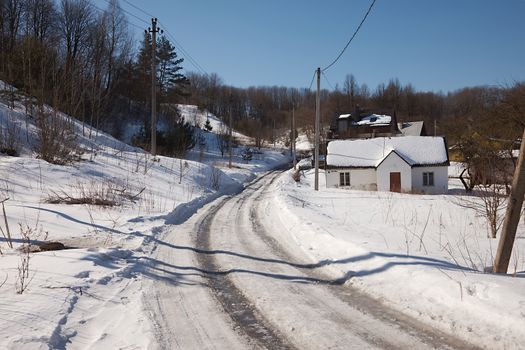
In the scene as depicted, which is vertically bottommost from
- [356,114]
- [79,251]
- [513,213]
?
[79,251]

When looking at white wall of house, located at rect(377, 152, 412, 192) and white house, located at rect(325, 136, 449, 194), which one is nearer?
white wall of house, located at rect(377, 152, 412, 192)

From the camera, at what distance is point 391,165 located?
118 feet

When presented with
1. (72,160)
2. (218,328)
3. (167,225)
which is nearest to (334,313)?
(218,328)

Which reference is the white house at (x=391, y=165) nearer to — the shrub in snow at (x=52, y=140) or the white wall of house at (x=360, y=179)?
the white wall of house at (x=360, y=179)

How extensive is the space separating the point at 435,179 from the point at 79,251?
3438 centimetres

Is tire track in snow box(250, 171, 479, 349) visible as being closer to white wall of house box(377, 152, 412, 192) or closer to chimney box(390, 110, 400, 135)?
white wall of house box(377, 152, 412, 192)

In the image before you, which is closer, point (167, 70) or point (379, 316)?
point (379, 316)

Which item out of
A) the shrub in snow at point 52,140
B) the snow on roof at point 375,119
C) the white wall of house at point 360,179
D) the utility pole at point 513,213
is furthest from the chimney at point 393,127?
the utility pole at point 513,213

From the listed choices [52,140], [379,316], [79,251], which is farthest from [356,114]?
[379,316]

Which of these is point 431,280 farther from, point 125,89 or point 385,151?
point 125,89

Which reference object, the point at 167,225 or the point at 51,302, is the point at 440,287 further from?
the point at 167,225

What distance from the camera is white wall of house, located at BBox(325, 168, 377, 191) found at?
3709 cm

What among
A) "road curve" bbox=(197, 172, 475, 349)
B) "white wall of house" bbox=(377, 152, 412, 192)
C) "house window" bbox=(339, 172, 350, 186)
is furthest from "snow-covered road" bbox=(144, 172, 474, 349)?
"house window" bbox=(339, 172, 350, 186)

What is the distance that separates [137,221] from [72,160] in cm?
930
